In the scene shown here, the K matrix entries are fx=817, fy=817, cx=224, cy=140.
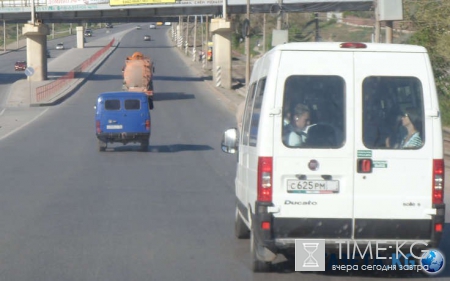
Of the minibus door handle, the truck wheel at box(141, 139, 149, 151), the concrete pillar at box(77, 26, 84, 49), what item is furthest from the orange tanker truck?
the concrete pillar at box(77, 26, 84, 49)

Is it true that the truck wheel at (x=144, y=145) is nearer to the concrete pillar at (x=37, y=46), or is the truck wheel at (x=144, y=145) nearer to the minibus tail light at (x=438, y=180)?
the minibus tail light at (x=438, y=180)

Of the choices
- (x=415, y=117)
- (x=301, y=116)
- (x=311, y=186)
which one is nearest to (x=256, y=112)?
(x=301, y=116)

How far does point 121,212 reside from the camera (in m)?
12.8

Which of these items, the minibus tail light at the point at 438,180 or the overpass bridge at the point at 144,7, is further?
the overpass bridge at the point at 144,7

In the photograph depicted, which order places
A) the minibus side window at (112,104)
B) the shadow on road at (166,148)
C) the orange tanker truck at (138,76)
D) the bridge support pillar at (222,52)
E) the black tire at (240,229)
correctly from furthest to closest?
the bridge support pillar at (222,52)
the orange tanker truck at (138,76)
the shadow on road at (166,148)
the minibus side window at (112,104)
the black tire at (240,229)

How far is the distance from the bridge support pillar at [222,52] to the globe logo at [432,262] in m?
51.1

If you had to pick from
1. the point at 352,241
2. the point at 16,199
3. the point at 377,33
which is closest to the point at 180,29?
the point at 377,33

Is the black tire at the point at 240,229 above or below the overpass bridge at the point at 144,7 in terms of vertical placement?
below

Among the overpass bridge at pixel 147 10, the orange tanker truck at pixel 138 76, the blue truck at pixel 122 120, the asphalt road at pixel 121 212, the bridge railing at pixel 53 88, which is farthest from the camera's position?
the overpass bridge at pixel 147 10

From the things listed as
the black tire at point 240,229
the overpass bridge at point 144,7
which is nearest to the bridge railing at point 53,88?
the overpass bridge at point 144,7

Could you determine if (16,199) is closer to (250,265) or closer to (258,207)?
(250,265)

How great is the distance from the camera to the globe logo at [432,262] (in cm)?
806

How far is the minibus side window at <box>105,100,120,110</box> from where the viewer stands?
26078mm

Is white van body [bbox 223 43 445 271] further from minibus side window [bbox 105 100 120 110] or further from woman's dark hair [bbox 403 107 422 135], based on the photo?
minibus side window [bbox 105 100 120 110]
